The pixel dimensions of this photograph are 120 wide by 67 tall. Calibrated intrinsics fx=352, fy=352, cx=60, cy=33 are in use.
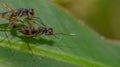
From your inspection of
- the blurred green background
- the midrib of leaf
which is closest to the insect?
the midrib of leaf

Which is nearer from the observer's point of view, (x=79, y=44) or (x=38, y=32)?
(x=38, y=32)

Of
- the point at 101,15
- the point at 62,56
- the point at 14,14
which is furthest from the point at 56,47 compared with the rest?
the point at 101,15

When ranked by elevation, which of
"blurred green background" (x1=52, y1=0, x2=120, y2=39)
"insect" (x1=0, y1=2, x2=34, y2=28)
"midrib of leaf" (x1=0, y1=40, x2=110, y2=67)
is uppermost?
"blurred green background" (x1=52, y1=0, x2=120, y2=39)

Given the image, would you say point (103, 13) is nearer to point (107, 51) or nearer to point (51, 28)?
point (107, 51)

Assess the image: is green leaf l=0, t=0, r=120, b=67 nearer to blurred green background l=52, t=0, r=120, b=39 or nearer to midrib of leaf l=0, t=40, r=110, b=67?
midrib of leaf l=0, t=40, r=110, b=67

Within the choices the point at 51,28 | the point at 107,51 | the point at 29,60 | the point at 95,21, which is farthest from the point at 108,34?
the point at 29,60

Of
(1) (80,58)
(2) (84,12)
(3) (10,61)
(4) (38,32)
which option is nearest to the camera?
(3) (10,61)

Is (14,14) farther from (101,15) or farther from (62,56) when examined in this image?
(101,15)

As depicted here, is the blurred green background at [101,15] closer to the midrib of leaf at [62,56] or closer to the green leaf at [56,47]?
the green leaf at [56,47]
